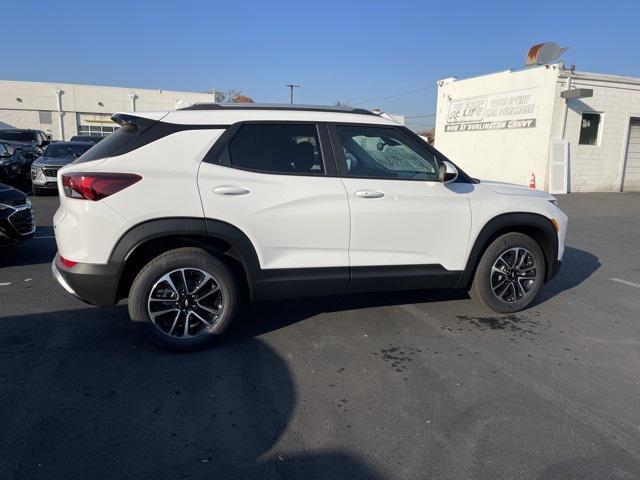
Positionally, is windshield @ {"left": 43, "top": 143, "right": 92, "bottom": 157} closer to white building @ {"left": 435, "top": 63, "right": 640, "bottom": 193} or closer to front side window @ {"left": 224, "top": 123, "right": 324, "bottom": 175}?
front side window @ {"left": 224, "top": 123, "right": 324, "bottom": 175}

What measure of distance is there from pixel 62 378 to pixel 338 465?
6.83 ft

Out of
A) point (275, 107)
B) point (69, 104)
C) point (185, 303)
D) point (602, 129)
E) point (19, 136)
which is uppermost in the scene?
point (69, 104)

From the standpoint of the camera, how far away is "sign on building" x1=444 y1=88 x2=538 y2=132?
58.3 feet

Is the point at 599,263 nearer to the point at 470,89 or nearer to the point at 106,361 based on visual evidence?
the point at 106,361

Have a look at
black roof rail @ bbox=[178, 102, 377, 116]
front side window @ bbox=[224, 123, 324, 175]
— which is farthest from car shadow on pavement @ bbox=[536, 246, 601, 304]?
front side window @ bbox=[224, 123, 324, 175]

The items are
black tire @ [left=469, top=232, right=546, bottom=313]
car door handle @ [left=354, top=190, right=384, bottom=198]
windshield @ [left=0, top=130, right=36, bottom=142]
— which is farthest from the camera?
windshield @ [left=0, top=130, right=36, bottom=142]

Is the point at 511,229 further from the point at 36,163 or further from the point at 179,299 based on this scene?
the point at 36,163

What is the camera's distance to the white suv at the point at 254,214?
354 centimetres

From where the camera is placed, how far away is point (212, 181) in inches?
143

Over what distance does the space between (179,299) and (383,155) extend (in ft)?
7.16

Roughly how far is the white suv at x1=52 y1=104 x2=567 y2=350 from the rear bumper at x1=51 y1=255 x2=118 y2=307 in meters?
0.01

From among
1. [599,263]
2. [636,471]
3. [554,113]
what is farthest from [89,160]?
[554,113]

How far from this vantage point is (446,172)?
417cm

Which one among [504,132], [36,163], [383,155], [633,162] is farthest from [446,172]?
[633,162]
